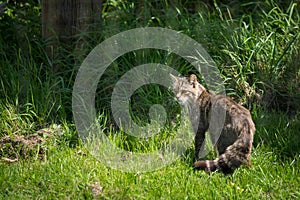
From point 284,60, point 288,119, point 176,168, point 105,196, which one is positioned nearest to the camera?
point 105,196

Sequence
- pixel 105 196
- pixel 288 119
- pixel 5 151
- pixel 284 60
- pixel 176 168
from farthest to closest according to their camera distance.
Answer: pixel 284 60 → pixel 288 119 → pixel 5 151 → pixel 176 168 → pixel 105 196

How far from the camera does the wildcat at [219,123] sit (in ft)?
16.7

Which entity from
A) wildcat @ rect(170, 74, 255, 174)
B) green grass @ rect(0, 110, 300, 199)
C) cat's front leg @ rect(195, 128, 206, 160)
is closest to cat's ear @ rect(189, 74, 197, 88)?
wildcat @ rect(170, 74, 255, 174)

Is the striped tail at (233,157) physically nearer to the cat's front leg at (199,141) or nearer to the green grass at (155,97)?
the green grass at (155,97)

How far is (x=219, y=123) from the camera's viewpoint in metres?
5.43

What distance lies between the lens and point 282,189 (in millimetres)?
4863

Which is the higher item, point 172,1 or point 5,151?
point 172,1

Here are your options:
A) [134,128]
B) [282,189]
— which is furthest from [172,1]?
[282,189]

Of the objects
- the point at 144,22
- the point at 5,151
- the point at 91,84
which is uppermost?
the point at 144,22

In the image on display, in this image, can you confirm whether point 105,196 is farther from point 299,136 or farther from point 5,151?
point 299,136

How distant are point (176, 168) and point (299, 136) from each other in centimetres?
130

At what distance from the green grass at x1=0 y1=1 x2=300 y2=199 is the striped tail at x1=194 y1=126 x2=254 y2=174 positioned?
8 cm

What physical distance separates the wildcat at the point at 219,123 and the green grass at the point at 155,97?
0.11 m

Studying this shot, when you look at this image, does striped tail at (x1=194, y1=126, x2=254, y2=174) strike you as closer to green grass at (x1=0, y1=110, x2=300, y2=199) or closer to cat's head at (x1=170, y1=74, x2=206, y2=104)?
green grass at (x1=0, y1=110, x2=300, y2=199)
